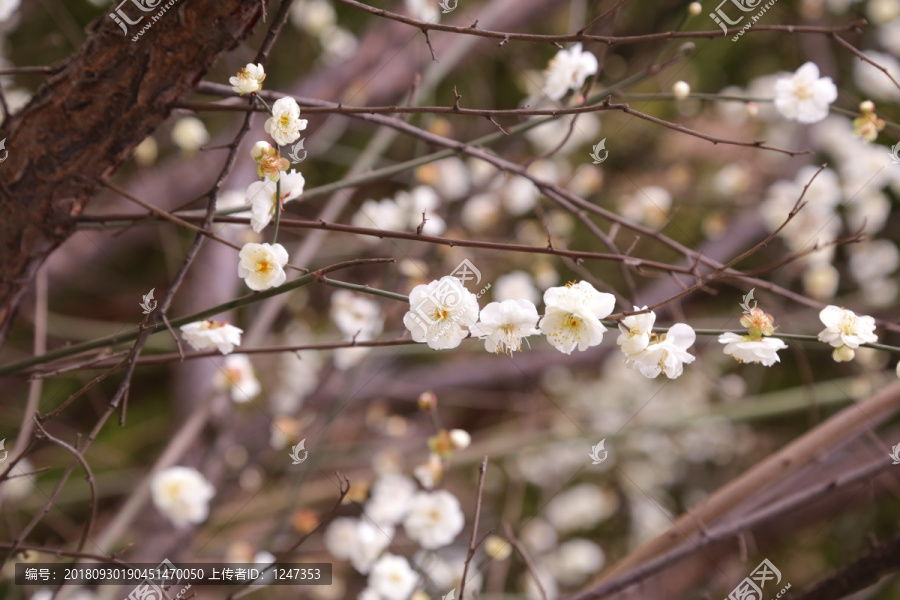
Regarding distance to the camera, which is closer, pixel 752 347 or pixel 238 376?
pixel 752 347

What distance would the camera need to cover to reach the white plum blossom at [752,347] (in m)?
0.49

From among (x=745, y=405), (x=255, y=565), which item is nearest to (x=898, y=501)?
(x=745, y=405)

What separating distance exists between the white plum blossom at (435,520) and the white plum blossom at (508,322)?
0.42 m

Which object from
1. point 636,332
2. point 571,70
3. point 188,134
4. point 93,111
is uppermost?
point 188,134

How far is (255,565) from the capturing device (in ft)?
2.78

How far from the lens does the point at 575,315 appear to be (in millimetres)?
473

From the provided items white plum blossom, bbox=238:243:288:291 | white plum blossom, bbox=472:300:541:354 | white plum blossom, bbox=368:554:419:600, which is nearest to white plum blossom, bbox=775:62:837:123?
white plum blossom, bbox=472:300:541:354

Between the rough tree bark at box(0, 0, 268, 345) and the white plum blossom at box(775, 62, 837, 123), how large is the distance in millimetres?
568

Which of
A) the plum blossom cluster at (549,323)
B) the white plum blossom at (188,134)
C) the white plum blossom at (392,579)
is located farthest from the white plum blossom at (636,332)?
the white plum blossom at (188,134)

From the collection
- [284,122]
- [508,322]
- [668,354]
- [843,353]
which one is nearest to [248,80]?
[284,122]

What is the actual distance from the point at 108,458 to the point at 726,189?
4.82ft

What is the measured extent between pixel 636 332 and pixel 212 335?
337mm

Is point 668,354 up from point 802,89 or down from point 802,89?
down

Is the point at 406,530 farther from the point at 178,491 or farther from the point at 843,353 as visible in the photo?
the point at 843,353
